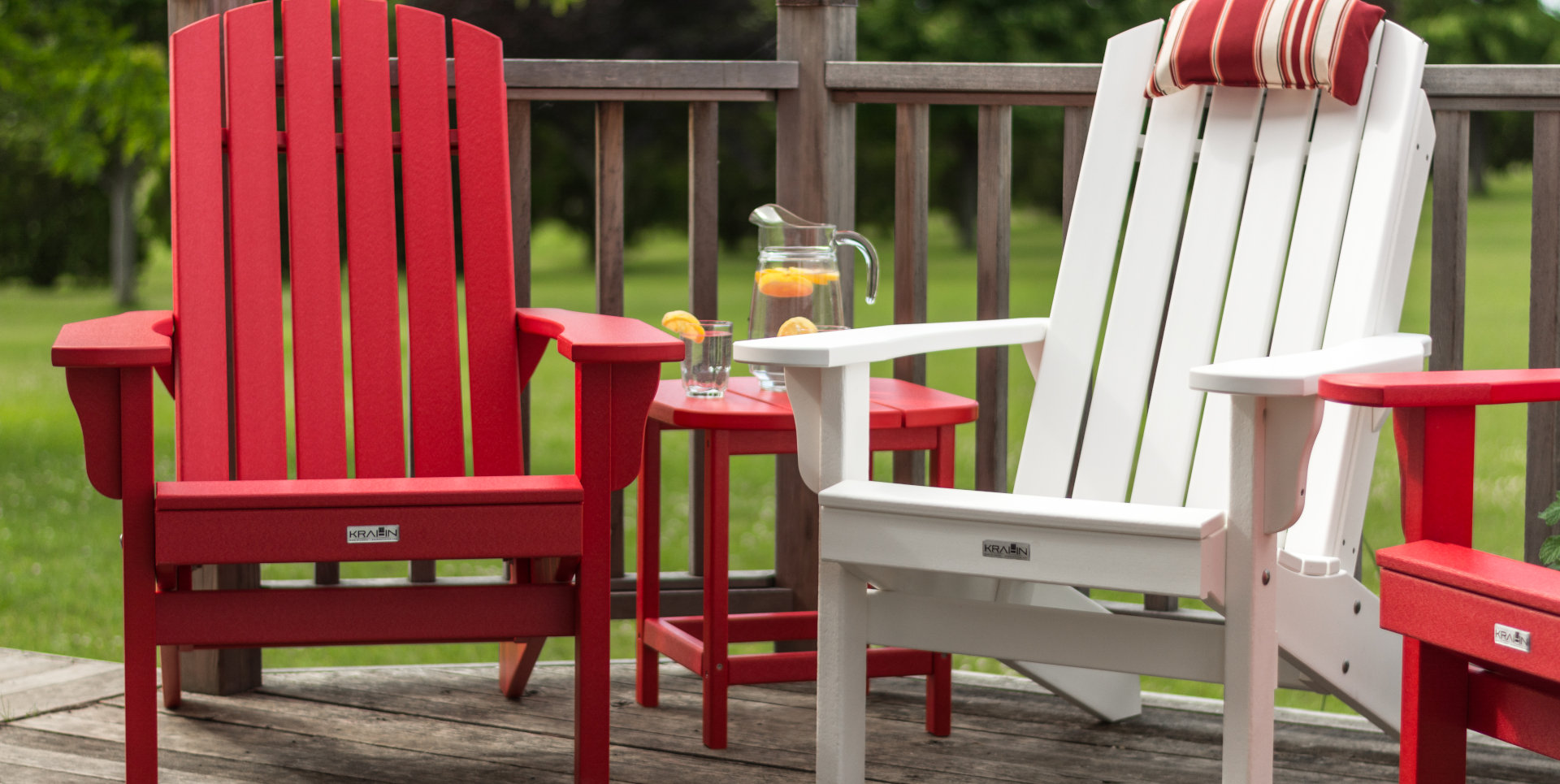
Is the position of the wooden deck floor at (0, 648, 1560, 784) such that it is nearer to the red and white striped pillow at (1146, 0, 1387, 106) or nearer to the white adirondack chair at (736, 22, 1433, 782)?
the white adirondack chair at (736, 22, 1433, 782)

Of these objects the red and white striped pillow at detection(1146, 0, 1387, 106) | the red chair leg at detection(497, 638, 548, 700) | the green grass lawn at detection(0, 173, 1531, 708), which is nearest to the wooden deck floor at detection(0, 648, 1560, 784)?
the red chair leg at detection(497, 638, 548, 700)

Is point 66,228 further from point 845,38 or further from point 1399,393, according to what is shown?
point 1399,393

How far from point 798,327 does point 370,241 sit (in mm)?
659

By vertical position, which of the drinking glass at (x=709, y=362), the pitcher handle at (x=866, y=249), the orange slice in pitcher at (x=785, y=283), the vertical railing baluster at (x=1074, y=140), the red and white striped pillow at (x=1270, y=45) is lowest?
the drinking glass at (x=709, y=362)

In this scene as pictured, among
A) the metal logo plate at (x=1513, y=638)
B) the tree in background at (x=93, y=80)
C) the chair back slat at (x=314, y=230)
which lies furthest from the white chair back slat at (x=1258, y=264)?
the tree in background at (x=93, y=80)

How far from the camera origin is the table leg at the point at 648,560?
89.5 inches

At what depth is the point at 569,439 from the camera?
8133 mm

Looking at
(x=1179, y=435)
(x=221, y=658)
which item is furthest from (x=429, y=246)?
(x=1179, y=435)

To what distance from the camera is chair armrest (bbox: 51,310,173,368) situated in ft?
5.65

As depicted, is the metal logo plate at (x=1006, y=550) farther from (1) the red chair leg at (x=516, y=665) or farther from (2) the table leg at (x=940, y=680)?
(1) the red chair leg at (x=516, y=665)

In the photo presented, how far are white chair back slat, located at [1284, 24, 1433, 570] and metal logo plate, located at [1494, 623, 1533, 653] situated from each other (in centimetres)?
49

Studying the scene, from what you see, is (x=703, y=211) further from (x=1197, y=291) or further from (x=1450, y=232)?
(x=1450, y=232)

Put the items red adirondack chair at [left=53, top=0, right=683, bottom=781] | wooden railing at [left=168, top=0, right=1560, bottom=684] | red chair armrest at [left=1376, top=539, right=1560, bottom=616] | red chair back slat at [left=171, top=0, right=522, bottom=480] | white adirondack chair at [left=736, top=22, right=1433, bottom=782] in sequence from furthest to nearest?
wooden railing at [left=168, top=0, right=1560, bottom=684]
red chair back slat at [left=171, top=0, right=522, bottom=480]
red adirondack chair at [left=53, top=0, right=683, bottom=781]
white adirondack chair at [left=736, top=22, right=1433, bottom=782]
red chair armrest at [left=1376, top=539, right=1560, bottom=616]

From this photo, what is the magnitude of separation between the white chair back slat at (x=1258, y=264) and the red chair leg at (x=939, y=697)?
39 cm
